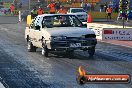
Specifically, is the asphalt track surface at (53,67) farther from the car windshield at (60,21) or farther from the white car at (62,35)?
the car windshield at (60,21)

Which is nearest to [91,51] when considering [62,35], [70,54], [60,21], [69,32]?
[70,54]

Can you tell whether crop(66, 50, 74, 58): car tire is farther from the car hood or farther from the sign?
the sign

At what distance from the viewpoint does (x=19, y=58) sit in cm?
1596

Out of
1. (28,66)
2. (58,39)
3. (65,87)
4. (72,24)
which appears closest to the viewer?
(65,87)

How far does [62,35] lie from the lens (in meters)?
15.7

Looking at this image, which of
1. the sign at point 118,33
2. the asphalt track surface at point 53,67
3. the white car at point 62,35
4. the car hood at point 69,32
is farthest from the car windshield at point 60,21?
the sign at point 118,33

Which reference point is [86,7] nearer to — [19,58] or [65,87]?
[19,58]

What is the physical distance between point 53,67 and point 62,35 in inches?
97.1

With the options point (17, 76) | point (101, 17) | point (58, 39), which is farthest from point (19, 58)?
point (101, 17)

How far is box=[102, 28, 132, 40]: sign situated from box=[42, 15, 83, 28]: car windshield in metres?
7.74

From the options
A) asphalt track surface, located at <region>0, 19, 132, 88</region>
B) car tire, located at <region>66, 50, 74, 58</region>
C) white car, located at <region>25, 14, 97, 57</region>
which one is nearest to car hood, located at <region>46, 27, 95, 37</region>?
white car, located at <region>25, 14, 97, 57</region>

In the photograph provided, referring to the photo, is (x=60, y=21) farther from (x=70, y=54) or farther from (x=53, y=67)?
(x=53, y=67)

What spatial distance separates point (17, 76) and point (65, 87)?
2.11 m

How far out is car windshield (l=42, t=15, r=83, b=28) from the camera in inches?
665
